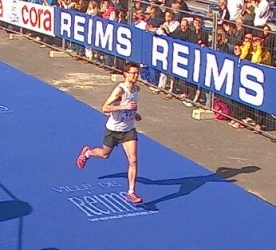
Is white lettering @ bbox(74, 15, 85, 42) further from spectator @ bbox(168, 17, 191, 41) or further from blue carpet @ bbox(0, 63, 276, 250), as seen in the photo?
blue carpet @ bbox(0, 63, 276, 250)

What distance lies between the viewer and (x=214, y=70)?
Answer: 15.1m

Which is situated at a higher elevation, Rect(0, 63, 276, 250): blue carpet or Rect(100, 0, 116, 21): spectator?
Rect(100, 0, 116, 21): spectator

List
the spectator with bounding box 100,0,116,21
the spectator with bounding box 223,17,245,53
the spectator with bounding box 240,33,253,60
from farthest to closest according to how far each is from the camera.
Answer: the spectator with bounding box 100,0,116,21, the spectator with bounding box 223,17,245,53, the spectator with bounding box 240,33,253,60

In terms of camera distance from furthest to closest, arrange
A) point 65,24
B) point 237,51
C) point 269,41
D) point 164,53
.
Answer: point 65,24, point 164,53, point 237,51, point 269,41

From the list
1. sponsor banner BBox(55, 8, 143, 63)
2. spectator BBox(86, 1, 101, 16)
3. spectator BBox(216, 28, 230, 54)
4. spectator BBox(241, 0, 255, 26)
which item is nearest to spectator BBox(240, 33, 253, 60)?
spectator BBox(216, 28, 230, 54)

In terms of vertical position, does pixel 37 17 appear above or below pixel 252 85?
below

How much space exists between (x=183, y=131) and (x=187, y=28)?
265 centimetres

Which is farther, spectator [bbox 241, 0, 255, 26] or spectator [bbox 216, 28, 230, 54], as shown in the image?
spectator [bbox 241, 0, 255, 26]

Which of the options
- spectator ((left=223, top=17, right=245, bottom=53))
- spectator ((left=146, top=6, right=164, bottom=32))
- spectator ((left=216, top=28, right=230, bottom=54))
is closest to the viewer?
spectator ((left=223, top=17, right=245, bottom=53))

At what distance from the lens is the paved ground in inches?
492

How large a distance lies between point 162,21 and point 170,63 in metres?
1.56

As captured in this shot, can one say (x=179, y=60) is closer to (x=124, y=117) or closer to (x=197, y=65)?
(x=197, y=65)

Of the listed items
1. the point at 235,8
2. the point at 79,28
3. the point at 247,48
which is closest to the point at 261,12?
the point at 235,8

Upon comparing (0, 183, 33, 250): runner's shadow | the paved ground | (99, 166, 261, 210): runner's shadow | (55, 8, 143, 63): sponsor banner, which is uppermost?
(55, 8, 143, 63): sponsor banner
